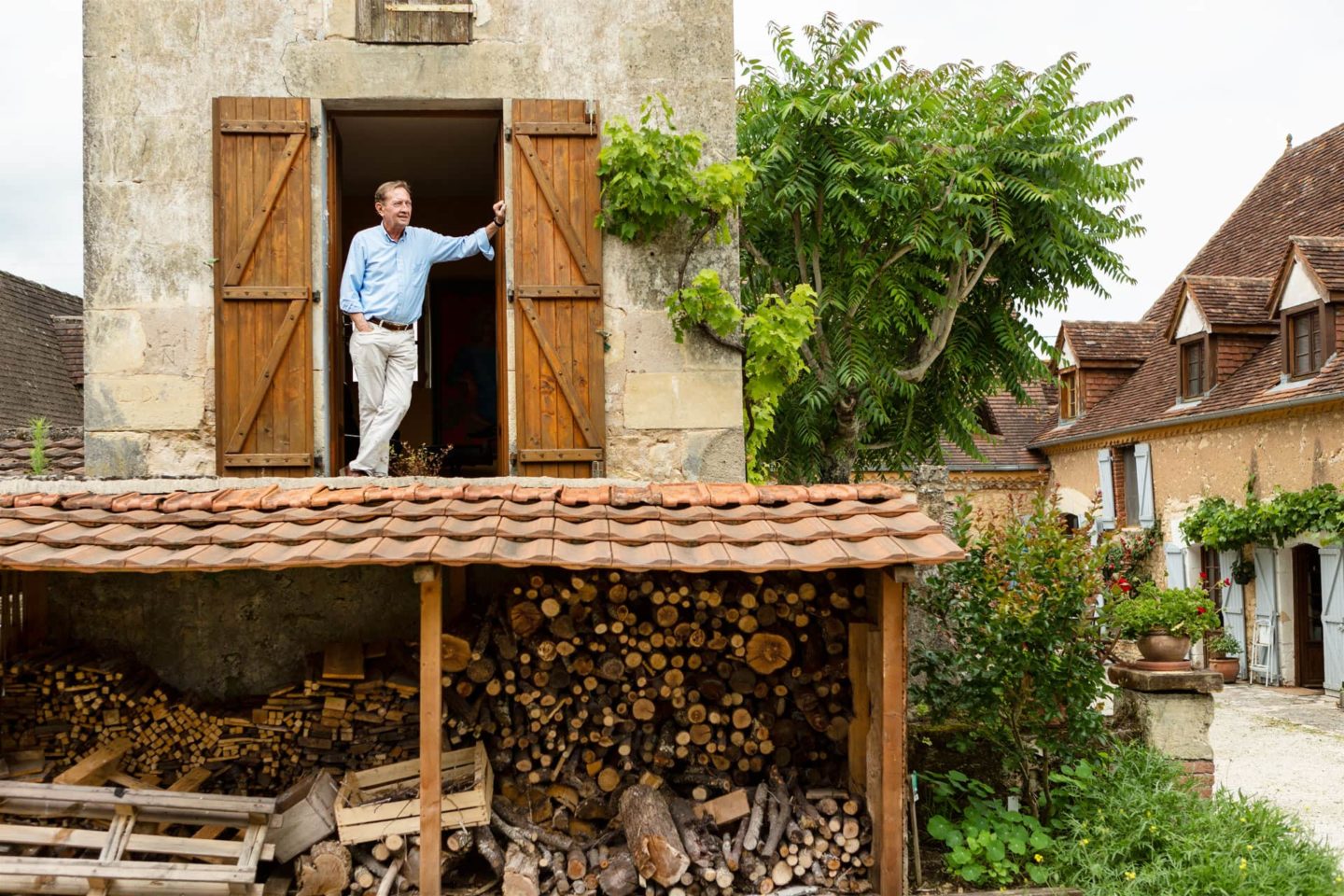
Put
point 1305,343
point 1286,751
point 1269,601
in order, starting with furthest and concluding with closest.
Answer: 1. point 1269,601
2. point 1305,343
3. point 1286,751

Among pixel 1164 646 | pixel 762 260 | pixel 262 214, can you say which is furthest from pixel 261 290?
pixel 762 260

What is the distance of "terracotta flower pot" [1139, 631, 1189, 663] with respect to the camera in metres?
7.51

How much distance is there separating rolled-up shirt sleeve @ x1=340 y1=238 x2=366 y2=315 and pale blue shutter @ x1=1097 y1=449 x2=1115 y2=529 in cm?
1668

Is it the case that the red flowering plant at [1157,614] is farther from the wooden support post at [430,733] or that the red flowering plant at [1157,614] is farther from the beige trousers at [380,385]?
the beige trousers at [380,385]

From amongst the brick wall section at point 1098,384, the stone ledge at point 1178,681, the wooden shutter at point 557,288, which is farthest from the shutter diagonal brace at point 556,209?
the brick wall section at point 1098,384

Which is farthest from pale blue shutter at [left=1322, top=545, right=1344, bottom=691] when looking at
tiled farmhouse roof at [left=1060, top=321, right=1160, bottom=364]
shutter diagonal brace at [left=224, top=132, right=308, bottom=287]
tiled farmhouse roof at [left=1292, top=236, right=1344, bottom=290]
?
shutter diagonal brace at [left=224, top=132, right=308, bottom=287]

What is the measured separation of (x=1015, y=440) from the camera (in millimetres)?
24391

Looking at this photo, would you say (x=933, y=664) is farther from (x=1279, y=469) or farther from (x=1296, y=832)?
(x=1279, y=469)

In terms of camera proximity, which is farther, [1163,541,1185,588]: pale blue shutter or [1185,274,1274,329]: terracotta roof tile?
[1163,541,1185,588]: pale blue shutter

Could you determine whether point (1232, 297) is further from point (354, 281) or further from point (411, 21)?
point (354, 281)

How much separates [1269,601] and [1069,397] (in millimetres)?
7915

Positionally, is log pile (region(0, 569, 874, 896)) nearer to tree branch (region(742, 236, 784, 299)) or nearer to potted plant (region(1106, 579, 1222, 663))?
potted plant (region(1106, 579, 1222, 663))

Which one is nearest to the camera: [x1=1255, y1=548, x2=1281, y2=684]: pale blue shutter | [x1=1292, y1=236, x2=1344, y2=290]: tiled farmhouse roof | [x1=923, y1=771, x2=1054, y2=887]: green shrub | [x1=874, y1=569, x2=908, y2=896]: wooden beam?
[x1=874, y1=569, x2=908, y2=896]: wooden beam

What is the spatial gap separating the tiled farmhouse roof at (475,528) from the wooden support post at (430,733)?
0.43 meters
